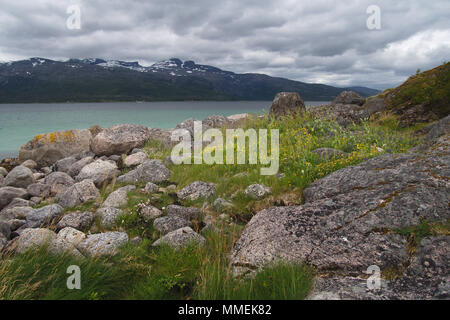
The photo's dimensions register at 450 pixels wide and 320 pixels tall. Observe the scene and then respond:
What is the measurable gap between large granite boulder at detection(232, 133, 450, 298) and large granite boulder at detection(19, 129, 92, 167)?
1474 centimetres

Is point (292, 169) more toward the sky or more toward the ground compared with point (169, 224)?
more toward the sky

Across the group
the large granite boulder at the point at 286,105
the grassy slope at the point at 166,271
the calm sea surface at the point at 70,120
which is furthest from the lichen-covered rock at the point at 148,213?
the calm sea surface at the point at 70,120

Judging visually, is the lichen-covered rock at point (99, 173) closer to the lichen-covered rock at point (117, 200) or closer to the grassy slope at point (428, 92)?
the lichen-covered rock at point (117, 200)

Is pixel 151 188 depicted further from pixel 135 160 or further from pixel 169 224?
pixel 135 160

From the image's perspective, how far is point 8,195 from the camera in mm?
9312

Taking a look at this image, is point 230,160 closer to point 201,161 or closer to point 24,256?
point 201,161

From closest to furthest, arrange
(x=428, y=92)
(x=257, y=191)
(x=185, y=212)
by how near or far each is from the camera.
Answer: (x=185, y=212), (x=257, y=191), (x=428, y=92)

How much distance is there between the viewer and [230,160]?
8.90 meters

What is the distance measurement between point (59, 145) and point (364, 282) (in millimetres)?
17146

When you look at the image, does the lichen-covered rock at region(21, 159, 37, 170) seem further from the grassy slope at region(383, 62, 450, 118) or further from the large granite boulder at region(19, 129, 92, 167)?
the grassy slope at region(383, 62, 450, 118)

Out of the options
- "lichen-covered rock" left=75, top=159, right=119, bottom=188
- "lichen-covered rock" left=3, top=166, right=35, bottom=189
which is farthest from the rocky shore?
"lichen-covered rock" left=3, top=166, right=35, bottom=189

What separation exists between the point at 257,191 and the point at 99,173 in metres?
6.48

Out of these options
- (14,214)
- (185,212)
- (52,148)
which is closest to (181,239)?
(185,212)
